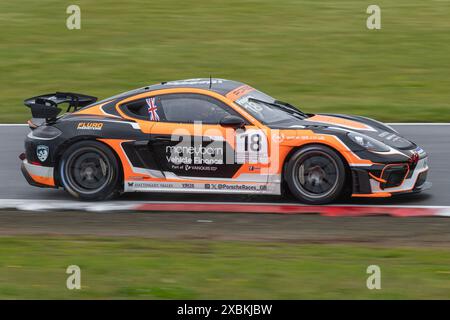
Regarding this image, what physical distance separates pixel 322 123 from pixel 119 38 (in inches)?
429

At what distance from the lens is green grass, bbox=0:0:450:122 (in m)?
17.2

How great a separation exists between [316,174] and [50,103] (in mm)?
3435

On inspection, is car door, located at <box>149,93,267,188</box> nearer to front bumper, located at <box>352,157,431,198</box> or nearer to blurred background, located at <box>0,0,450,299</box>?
blurred background, located at <box>0,0,450,299</box>

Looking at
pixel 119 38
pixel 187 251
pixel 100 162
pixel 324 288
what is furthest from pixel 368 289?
pixel 119 38

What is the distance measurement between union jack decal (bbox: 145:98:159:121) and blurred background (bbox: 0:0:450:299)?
1.24 m

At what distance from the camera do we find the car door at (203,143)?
1055 centimetres

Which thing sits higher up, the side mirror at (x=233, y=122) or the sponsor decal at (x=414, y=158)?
the side mirror at (x=233, y=122)

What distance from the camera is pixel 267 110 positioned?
36.2 feet

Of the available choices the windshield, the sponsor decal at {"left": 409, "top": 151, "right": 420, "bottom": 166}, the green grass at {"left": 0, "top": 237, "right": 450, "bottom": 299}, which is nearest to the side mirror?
the windshield

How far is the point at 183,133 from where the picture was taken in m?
10.7

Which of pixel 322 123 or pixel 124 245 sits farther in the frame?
pixel 322 123

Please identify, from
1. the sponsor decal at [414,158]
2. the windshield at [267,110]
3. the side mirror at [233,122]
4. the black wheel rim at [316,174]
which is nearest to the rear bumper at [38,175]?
the side mirror at [233,122]

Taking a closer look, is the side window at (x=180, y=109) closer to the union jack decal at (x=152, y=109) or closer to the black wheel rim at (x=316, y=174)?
the union jack decal at (x=152, y=109)
